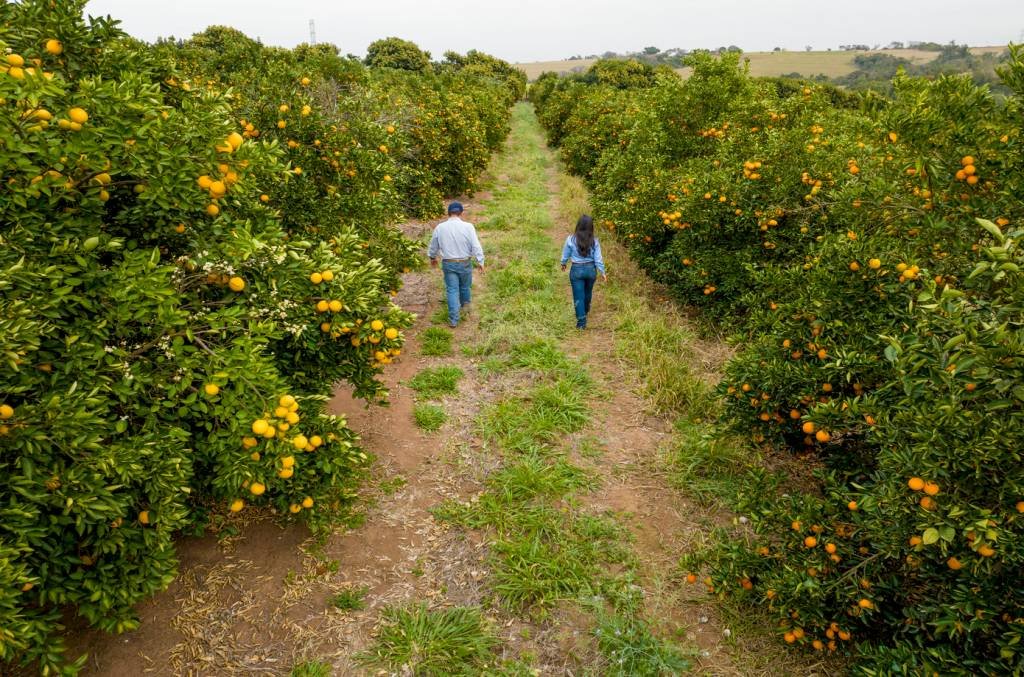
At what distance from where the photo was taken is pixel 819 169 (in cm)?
618

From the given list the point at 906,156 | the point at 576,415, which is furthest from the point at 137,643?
the point at 906,156

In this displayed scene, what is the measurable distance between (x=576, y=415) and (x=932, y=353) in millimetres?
3612

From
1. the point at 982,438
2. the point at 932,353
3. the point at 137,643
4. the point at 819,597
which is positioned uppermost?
the point at 932,353

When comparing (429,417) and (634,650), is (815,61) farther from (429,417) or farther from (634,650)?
(634,650)

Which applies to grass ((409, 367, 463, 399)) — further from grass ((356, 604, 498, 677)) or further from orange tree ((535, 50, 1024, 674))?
orange tree ((535, 50, 1024, 674))

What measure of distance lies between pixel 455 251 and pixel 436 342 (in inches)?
50.9

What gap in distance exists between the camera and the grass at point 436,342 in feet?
23.3

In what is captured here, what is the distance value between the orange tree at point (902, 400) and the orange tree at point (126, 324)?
2.91m

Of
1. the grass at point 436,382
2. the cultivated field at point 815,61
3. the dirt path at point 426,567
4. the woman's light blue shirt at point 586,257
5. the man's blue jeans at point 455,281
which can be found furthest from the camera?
the cultivated field at point 815,61

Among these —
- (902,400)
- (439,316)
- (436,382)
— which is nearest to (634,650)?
(902,400)

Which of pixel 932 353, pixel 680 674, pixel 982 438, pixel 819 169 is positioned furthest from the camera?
pixel 819 169

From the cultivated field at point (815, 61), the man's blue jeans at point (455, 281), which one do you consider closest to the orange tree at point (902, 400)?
the man's blue jeans at point (455, 281)

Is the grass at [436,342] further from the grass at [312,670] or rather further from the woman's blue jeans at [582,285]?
the grass at [312,670]

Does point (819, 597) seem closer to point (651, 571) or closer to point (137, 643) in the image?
point (651, 571)
